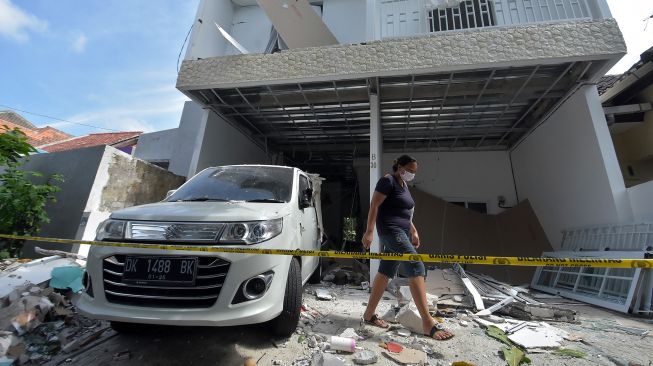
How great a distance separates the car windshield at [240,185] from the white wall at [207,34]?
3808mm

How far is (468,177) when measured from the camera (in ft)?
25.7

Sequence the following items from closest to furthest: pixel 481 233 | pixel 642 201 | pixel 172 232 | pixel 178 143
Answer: pixel 172 232 → pixel 642 201 → pixel 481 233 → pixel 178 143

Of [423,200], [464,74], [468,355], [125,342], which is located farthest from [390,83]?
[125,342]

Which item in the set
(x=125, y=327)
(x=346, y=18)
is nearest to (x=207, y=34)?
(x=346, y=18)

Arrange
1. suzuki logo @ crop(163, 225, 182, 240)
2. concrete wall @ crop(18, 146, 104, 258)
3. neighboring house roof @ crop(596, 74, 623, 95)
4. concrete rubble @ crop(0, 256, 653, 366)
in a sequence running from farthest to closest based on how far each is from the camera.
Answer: neighboring house roof @ crop(596, 74, 623, 95), concrete wall @ crop(18, 146, 104, 258), concrete rubble @ crop(0, 256, 653, 366), suzuki logo @ crop(163, 225, 182, 240)

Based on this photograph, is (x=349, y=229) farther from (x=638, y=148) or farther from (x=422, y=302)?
(x=422, y=302)

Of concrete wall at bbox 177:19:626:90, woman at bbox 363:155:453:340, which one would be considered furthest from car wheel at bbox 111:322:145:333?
concrete wall at bbox 177:19:626:90

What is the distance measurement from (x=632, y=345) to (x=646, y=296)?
1.48 metres

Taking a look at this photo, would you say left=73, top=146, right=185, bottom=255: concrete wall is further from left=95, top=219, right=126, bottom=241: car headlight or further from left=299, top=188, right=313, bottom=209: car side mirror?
left=299, top=188, right=313, bottom=209: car side mirror

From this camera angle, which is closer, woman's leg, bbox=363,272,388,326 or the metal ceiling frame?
woman's leg, bbox=363,272,388,326

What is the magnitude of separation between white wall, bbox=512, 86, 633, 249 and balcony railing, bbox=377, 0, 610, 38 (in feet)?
6.33

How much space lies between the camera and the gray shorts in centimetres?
264

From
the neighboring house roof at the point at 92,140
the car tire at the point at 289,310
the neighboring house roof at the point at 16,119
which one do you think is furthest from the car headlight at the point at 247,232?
the neighboring house roof at the point at 16,119

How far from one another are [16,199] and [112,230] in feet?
11.9
